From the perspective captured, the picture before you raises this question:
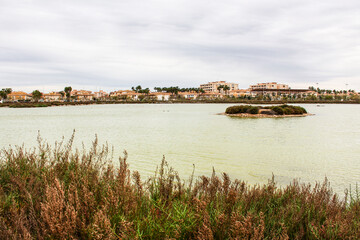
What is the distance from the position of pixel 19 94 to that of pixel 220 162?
724 ft

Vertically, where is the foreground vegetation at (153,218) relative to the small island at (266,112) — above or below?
below

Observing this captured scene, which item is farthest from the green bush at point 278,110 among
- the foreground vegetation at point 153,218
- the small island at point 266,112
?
the foreground vegetation at point 153,218

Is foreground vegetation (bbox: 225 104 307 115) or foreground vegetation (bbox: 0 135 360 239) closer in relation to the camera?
foreground vegetation (bbox: 0 135 360 239)

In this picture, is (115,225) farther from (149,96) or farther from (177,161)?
(149,96)

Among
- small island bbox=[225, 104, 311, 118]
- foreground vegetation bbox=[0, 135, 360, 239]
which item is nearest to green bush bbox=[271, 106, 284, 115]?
small island bbox=[225, 104, 311, 118]

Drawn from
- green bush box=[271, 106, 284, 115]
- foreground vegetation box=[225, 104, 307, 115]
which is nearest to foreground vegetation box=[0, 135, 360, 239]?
foreground vegetation box=[225, 104, 307, 115]

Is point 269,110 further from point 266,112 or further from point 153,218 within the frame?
point 153,218

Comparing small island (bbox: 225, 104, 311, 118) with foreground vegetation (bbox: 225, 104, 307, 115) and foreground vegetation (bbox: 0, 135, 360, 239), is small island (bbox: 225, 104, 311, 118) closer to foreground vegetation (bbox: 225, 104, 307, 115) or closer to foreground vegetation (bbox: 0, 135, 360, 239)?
foreground vegetation (bbox: 225, 104, 307, 115)

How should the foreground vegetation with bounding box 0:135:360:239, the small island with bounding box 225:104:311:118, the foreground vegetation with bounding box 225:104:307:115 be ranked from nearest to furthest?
the foreground vegetation with bounding box 0:135:360:239, the small island with bounding box 225:104:311:118, the foreground vegetation with bounding box 225:104:307:115

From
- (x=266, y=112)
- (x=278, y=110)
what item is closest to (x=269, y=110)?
(x=266, y=112)

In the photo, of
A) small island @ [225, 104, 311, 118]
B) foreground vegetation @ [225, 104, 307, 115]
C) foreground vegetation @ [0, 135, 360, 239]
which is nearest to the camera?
foreground vegetation @ [0, 135, 360, 239]

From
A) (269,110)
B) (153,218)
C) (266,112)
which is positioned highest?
(269,110)

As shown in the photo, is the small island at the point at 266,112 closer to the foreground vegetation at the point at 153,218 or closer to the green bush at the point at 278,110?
the green bush at the point at 278,110

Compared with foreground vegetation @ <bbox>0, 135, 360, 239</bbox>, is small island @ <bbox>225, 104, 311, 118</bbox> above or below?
above
